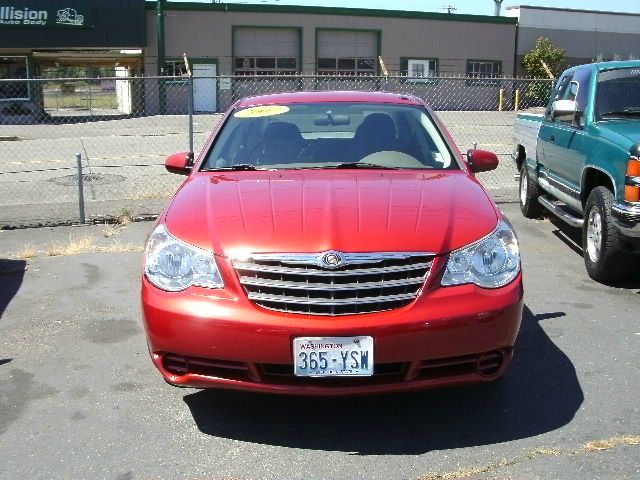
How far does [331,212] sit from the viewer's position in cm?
367

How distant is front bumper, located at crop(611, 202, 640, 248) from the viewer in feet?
18.3

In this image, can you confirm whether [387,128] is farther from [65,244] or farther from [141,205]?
[141,205]

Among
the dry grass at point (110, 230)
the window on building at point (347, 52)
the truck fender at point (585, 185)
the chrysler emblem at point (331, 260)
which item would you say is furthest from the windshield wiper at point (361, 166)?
the window on building at point (347, 52)

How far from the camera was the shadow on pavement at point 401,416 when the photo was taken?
11.6 feet

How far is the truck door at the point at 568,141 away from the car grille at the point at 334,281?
3.94 metres

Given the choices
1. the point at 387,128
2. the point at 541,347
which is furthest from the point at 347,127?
the point at 541,347

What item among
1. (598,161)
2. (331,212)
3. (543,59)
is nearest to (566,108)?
(598,161)

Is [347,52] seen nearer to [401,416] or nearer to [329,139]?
[329,139]

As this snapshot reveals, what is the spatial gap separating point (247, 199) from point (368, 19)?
33.8 m

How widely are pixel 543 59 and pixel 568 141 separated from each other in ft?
107

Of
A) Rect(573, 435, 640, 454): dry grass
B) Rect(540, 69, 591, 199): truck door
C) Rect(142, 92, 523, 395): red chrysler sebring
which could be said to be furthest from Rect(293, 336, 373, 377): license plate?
Rect(540, 69, 591, 199): truck door

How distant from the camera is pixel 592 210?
21.1ft

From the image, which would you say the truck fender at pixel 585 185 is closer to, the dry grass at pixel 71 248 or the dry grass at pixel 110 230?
the dry grass at pixel 71 248

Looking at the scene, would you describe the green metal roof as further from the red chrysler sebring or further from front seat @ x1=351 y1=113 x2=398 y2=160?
the red chrysler sebring
